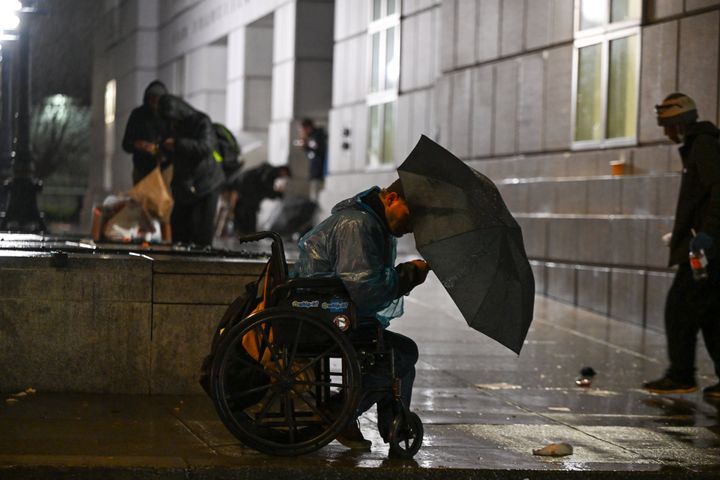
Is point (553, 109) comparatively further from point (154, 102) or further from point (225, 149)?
point (154, 102)

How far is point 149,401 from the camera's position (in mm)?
8219

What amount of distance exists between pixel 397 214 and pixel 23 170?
14048mm

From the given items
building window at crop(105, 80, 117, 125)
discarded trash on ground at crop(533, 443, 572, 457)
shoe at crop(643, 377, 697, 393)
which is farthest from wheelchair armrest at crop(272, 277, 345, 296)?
building window at crop(105, 80, 117, 125)

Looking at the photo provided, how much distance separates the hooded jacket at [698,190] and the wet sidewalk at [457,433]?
1.11m

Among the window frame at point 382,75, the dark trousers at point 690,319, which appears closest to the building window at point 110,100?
the window frame at point 382,75

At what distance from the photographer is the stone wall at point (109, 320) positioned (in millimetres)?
8305

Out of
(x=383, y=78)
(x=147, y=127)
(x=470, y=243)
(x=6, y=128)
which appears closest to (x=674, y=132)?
(x=470, y=243)

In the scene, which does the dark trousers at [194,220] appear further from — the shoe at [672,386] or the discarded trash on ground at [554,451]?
the discarded trash on ground at [554,451]

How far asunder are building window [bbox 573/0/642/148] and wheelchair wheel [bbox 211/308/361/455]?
8.99m

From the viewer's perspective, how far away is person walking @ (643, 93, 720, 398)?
9461mm

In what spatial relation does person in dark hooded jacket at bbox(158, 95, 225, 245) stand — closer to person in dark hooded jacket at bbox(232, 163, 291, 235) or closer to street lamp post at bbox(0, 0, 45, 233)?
street lamp post at bbox(0, 0, 45, 233)

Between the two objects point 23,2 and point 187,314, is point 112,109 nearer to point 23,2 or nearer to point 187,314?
point 23,2

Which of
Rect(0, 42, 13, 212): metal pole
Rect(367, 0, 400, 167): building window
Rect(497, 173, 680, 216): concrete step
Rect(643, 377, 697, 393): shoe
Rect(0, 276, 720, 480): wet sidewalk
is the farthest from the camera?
Rect(367, 0, 400, 167): building window

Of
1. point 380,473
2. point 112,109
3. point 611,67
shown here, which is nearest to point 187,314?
point 380,473
